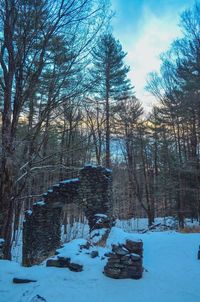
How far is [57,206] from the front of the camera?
49.0 feet

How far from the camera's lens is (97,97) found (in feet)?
71.0

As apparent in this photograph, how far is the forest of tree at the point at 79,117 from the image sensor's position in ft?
28.4

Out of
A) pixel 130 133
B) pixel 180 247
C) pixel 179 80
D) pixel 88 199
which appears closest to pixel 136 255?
pixel 180 247

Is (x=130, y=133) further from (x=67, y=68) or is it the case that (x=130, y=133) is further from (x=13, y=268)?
(x=13, y=268)

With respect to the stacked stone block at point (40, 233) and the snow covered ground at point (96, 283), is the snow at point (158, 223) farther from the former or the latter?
the snow covered ground at point (96, 283)

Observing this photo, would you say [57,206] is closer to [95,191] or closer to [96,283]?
[95,191]

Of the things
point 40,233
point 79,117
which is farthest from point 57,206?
point 79,117

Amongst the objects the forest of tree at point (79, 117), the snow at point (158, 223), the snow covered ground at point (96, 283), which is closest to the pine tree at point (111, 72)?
the forest of tree at point (79, 117)

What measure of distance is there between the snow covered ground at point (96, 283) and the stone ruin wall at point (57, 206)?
6.78 m

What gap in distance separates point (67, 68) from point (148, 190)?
19359 mm

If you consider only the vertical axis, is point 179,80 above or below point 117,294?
above

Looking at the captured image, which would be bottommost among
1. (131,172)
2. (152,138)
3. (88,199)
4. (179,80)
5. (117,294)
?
(117,294)

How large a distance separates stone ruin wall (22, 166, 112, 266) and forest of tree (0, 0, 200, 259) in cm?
87

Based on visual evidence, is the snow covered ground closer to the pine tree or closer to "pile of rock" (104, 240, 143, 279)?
"pile of rock" (104, 240, 143, 279)
